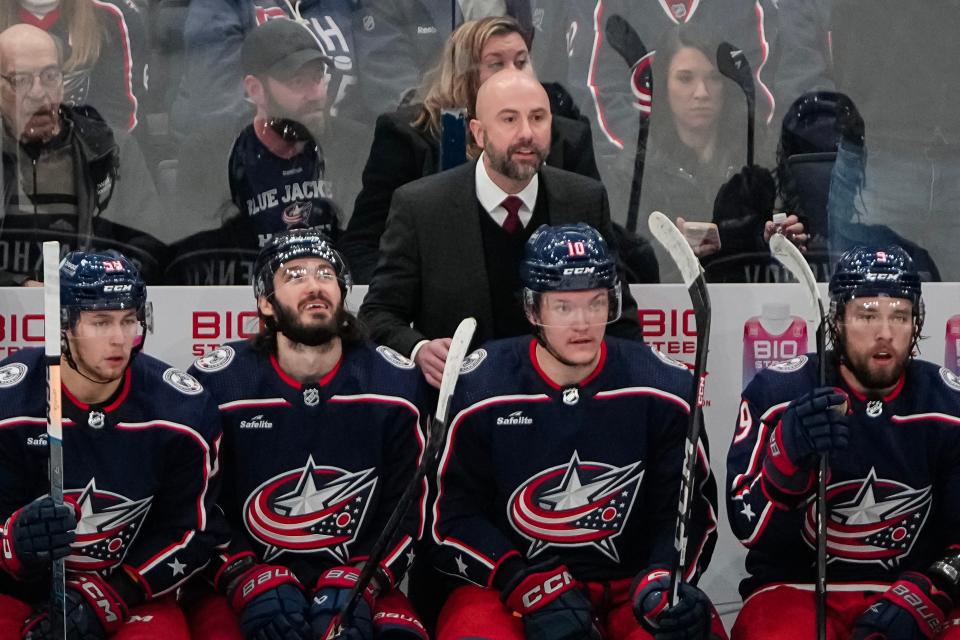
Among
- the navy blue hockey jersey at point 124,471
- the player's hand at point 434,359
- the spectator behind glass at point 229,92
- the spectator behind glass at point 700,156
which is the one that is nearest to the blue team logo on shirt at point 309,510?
the navy blue hockey jersey at point 124,471

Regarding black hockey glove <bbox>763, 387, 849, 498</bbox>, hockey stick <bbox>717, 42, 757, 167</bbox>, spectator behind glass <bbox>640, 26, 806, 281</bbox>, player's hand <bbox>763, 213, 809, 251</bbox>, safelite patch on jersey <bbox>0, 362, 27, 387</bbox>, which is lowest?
black hockey glove <bbox>763, 387, 849, 498</bbox>

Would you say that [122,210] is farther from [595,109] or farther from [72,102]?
[595,109]

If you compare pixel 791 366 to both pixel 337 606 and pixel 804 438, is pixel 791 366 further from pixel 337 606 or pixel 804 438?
pixel 337 606

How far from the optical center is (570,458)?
344cm

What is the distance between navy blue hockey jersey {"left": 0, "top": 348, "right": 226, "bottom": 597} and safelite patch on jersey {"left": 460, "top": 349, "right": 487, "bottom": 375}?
575 millimetres

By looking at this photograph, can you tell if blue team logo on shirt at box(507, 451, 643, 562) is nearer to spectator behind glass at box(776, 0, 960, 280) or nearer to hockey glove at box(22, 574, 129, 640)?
hockey glove at box(22, 574, 129, 640)

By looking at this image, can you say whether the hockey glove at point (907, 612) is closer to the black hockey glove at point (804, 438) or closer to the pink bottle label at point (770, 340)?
the black hockey glove at point (804, 438)

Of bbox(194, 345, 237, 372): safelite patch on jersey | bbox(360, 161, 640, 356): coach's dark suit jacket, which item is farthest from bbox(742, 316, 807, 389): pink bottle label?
bbox(194, 345, 237, 372): safelite patch on jersey

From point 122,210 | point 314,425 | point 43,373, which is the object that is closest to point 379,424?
point 314,425

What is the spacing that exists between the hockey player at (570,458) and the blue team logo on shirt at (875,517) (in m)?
0.28

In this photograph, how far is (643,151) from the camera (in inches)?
181

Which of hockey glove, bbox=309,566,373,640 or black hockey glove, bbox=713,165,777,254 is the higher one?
black hockey glove, bbox=713,165,777,254

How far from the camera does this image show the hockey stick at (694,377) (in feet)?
10.5

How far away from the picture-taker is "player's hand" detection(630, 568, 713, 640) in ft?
10.4
